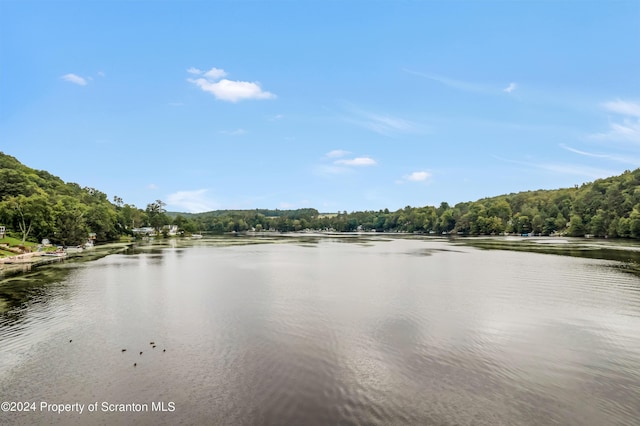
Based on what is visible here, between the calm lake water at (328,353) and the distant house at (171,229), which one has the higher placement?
the distant house at (171,229)

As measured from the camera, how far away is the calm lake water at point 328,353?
40.3 feet

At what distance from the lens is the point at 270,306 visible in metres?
27.8

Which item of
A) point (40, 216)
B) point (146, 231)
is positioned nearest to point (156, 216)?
point (146, 231)

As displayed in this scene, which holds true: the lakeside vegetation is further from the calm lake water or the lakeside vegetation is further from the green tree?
the calm lake water

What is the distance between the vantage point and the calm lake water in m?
12.3

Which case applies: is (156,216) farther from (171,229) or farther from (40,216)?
(40,216)

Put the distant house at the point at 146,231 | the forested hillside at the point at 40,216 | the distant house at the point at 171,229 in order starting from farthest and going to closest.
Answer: the distant house at the point at 171,229 → the distant house at the point at 146,231 → the forested hillside at the point at 40,216

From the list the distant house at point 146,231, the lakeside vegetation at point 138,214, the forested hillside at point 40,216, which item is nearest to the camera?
the forested hillside at point 40,216

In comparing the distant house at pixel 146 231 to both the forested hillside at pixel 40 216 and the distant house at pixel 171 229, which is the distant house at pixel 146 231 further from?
the forested hillside at pixel 40 216

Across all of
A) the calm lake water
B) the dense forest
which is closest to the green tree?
the dense forest

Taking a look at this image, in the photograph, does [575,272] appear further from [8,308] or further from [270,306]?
[8,308]

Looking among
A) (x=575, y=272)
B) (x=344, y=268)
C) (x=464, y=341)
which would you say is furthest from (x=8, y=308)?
(x=575, y=272)

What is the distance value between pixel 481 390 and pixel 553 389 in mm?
2777

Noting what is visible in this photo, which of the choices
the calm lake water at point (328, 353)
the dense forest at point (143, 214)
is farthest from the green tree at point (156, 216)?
the calm lake water at point (328, 353)
